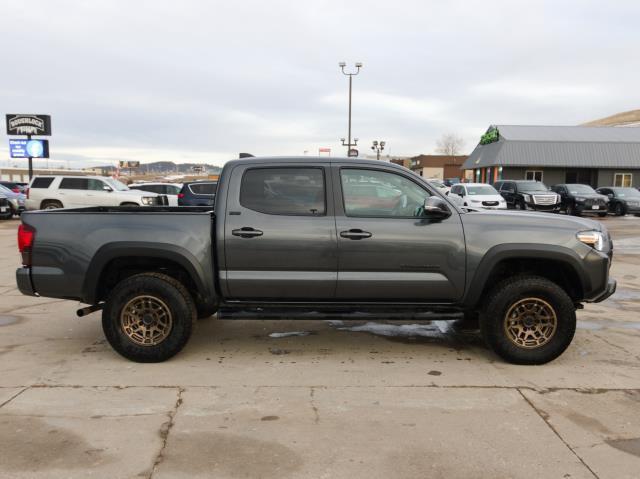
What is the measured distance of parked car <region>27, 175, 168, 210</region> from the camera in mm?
19344

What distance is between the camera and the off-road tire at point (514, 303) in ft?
15.4

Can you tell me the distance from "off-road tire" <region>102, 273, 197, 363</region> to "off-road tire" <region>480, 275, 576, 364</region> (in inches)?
108

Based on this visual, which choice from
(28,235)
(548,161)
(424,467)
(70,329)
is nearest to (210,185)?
(70,329)

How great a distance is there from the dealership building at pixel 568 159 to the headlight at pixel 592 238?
38096mm

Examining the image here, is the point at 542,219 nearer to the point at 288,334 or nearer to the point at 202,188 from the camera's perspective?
the point at 288,334

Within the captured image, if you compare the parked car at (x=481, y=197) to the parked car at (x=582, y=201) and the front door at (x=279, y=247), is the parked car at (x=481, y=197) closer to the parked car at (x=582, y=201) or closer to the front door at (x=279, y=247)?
the parked car at (x=582, y=201)

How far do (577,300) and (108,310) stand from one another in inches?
173

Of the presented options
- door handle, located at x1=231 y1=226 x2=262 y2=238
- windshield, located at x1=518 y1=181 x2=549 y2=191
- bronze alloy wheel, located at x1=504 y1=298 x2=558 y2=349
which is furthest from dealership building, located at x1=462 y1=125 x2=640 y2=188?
door handle, located at x1=231 y1=226 x2=262 y2=238

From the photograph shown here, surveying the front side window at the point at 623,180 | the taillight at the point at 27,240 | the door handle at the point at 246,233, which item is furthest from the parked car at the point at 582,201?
the taillight at the point at 27,240

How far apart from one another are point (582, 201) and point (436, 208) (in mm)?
21796

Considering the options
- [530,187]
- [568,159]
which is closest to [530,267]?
[530,187]

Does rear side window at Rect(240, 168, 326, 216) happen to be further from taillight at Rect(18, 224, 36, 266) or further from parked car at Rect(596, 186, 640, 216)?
parked car at Rect(596, 186, 640, 216)

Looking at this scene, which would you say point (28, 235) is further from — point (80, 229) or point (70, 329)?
point (70, 329)

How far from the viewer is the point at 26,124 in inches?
1348
